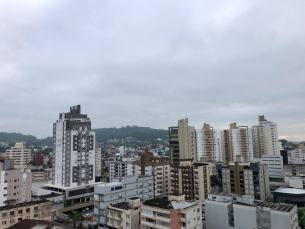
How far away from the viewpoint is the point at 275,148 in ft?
353

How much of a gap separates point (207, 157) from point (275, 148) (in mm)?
33137

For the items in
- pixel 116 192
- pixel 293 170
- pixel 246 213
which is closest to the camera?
pixel 246 213

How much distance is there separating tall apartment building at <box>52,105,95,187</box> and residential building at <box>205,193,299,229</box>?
40655mm

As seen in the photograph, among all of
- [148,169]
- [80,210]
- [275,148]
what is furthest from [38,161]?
[275,148]

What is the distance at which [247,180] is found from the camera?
182 ft

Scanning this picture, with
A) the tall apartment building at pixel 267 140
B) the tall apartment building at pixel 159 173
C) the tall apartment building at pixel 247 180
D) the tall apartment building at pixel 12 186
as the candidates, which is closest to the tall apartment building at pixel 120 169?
the tall apartment building at pixel 159 173

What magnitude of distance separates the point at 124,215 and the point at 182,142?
49876 mm

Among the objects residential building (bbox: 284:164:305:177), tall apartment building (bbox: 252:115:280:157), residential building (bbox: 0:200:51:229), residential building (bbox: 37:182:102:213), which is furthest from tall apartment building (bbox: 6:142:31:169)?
residential building (bbox: 284:164:305:177)

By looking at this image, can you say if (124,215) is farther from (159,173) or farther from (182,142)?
(182,142)

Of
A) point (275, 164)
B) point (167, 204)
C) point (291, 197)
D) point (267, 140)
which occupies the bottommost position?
point (291, 197)

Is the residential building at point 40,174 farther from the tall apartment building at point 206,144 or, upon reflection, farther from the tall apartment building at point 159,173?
the tall apartment building at point 206,144

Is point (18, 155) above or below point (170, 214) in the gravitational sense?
above

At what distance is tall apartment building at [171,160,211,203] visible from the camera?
51.0 meters

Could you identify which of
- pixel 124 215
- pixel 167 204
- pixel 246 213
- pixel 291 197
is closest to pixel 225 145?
pixel 291 197
